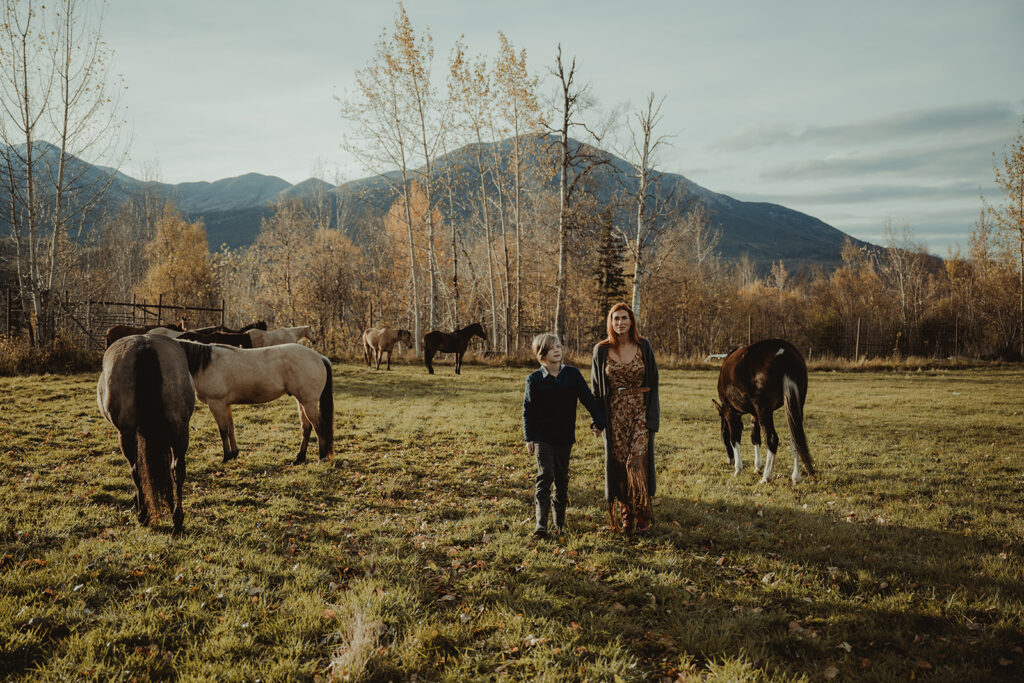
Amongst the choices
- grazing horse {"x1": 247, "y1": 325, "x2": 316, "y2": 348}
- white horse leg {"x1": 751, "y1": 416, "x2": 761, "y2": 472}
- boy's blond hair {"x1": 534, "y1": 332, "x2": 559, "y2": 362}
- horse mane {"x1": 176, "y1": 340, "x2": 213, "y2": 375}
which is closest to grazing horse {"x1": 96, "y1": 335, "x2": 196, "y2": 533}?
horse mane {"x1": 176, "y1": 340, "x2": 213, "y2": 375}

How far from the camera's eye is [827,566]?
4.13m

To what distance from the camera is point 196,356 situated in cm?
632

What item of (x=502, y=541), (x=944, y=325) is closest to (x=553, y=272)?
(x=944, y=325)

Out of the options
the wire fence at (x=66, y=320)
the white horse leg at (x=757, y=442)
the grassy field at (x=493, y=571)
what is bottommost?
the grassy field at (x=493, y=571)

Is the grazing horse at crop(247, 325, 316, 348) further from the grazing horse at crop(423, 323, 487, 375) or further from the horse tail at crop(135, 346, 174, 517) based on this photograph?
the horse tail at crop(135, 346, 174, 517)

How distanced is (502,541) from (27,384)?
1419cm

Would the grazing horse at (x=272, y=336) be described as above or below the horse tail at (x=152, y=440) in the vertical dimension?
above

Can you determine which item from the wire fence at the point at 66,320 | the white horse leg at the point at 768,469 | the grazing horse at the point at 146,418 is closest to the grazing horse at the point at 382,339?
the wire fence at the point at 66,320

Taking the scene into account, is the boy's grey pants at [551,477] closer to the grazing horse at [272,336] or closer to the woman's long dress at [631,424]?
the woman's long dress at [631,424]

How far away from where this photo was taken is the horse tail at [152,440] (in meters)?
4.61

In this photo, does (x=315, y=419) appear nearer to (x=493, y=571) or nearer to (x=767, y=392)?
(x=493, y=571)

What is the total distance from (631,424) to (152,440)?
15.4 ft

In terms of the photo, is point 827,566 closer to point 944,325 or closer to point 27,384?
point 27,384

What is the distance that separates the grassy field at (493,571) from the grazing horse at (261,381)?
0.61 meters
